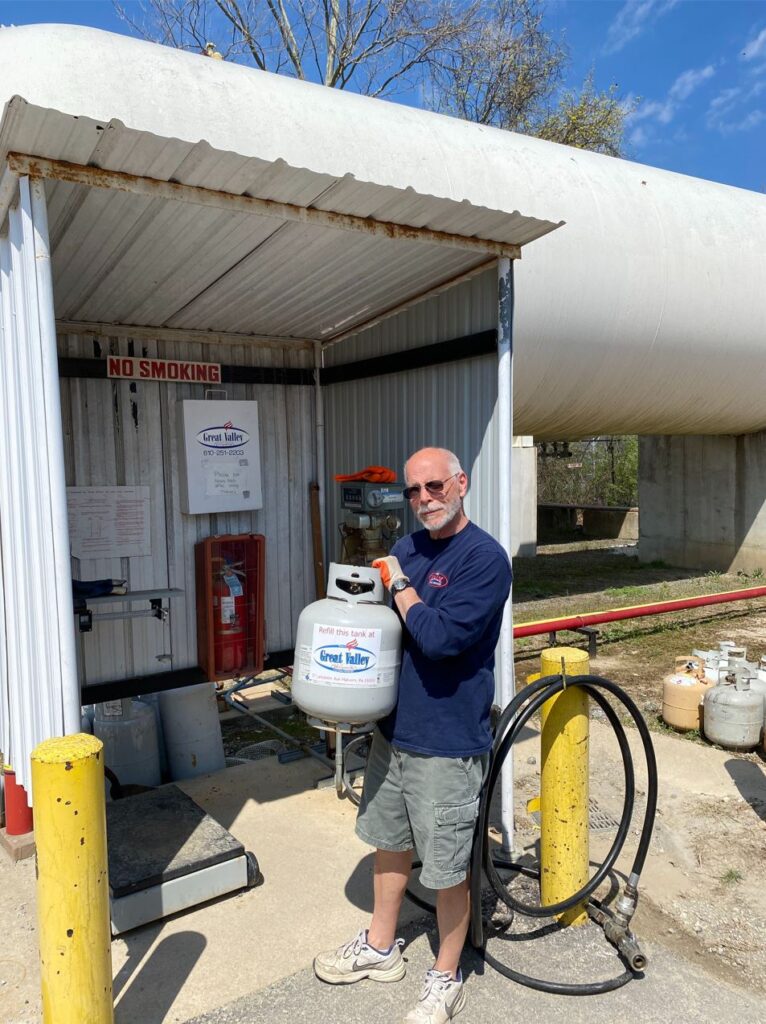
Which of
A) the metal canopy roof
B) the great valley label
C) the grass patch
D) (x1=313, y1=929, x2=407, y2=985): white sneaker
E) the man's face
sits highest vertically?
the metal canopy roof

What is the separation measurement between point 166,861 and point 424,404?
258cm

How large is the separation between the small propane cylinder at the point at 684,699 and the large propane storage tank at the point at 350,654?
135 inches

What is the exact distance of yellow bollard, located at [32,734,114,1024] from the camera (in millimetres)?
2098

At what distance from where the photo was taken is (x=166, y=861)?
10.6 feet

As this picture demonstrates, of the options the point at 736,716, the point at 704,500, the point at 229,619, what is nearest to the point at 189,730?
the point at 229,619

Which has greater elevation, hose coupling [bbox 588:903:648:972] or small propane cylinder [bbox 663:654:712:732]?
small propane cylinder [bbox 663:654:712:732]

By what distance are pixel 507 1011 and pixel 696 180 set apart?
843cm

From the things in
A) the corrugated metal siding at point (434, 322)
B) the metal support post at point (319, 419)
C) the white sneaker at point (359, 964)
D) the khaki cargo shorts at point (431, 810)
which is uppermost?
the corrugated metal siding at point (434, 322)

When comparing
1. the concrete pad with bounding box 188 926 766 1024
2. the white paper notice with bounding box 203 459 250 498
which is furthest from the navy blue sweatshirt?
the white paper notice with bounding box 203 459 250 498

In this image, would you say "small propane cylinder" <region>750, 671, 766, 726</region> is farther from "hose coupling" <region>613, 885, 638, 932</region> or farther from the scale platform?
the scale platform

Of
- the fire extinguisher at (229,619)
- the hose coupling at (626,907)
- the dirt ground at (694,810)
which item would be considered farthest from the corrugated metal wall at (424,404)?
the dirt ground at (694,810)

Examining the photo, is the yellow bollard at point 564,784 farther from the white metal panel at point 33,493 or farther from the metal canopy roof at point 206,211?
the metal canopy roof at point 206,211

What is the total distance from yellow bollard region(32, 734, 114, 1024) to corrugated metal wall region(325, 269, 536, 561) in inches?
A: 85.4

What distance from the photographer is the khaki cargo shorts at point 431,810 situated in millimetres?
2566
